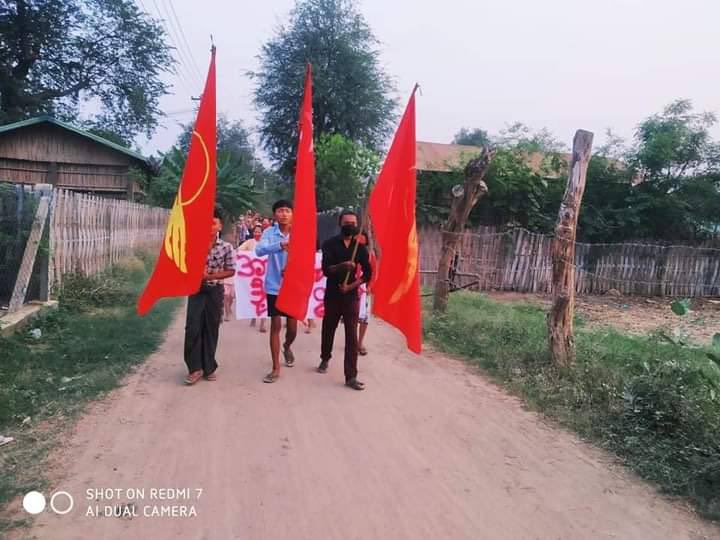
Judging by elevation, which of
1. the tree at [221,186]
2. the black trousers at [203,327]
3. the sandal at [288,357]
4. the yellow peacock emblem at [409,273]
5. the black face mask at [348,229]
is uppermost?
the tree at [221,186]

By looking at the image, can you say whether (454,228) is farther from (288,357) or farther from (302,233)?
(302,233)

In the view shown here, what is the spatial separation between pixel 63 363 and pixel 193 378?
1500mm

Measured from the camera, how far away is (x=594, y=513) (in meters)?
3.40

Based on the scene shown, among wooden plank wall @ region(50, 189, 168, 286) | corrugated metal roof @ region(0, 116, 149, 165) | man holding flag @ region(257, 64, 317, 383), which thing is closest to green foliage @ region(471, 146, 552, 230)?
wooden plank wall @ region(50, 189, 168, 286)

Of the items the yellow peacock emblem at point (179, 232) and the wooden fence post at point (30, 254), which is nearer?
the yellow peacock emblem at point (179, 232)

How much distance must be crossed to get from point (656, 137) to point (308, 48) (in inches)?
582

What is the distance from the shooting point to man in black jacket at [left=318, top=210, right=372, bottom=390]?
5.45m

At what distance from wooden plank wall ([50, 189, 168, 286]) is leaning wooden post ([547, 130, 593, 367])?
7.00 meters

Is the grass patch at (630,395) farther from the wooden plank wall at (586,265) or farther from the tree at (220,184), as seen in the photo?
the tree at (220,184)

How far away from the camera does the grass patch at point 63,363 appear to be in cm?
377

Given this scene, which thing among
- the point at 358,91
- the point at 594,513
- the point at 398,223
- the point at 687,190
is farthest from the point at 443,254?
the point at 358,91

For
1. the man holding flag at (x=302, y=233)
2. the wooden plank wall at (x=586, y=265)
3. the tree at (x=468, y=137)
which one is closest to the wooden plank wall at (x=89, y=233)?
the man holding flag at (x=302, y=233)

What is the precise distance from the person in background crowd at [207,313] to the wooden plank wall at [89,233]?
3.96 m
